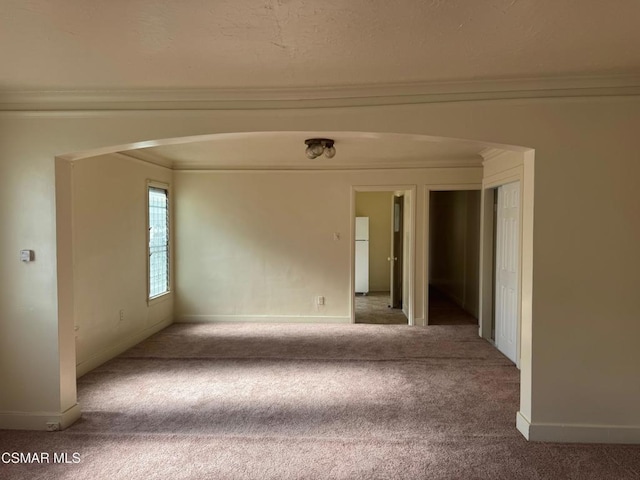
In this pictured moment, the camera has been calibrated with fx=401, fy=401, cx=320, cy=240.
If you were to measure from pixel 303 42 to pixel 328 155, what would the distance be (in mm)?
2303

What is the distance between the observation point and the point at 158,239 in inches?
219

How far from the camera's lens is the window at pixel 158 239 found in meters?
5.35

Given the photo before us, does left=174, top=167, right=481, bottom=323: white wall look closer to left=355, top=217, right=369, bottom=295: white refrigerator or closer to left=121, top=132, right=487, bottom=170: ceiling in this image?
left=121, top=132, right=487, bottom=170: ceiling

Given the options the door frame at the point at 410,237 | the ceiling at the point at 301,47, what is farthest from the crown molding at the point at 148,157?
the door frame at the point at 410,237

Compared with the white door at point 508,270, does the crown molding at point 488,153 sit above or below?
above

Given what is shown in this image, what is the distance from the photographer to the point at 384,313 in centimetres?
663

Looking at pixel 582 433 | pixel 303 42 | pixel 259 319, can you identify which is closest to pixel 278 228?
pixel 259 319

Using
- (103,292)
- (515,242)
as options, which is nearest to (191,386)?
(103,292)

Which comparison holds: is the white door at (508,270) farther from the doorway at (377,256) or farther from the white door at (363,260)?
the white door at (363,260)

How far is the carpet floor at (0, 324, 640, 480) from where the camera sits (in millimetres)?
2406

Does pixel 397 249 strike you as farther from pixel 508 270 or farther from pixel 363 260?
pixel 508 270

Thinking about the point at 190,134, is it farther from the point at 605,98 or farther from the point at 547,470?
the point at 547,470

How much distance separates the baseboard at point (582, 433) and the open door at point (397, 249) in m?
4.03

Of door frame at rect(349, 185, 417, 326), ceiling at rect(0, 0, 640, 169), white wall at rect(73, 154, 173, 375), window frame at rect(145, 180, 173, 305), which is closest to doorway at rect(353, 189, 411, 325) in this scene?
door frame at rect(349, 185, 417, 326)
